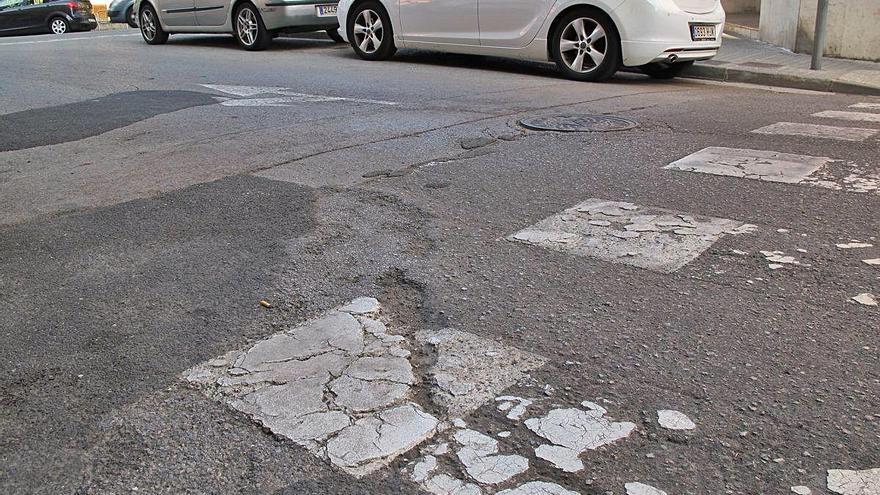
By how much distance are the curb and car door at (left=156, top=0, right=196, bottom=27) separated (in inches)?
352

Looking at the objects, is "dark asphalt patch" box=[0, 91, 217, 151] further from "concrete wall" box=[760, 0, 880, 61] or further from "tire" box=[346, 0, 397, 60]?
"concrete wall" box=[760, 0, 880, 61]

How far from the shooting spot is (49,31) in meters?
23.3

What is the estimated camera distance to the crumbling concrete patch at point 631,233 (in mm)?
3645

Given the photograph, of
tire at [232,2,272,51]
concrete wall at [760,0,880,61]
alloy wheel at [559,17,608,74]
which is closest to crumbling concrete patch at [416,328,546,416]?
alloy wheel at [559,17,608,74]

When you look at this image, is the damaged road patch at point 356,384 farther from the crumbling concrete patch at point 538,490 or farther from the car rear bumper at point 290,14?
the car rear bumper at point 290,14

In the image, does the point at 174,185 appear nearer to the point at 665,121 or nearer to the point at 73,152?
the point at 73,152

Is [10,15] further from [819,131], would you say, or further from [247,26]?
[819,131]

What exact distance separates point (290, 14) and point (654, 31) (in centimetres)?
660

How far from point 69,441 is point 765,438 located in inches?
77.7

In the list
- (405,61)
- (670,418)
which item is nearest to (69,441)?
(670,418)

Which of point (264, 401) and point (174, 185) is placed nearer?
point (264, 401)

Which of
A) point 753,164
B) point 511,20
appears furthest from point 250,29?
point 753,164

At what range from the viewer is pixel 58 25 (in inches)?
912

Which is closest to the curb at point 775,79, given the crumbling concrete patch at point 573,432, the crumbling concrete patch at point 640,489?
the crumbling concrete patch at point 573,432
